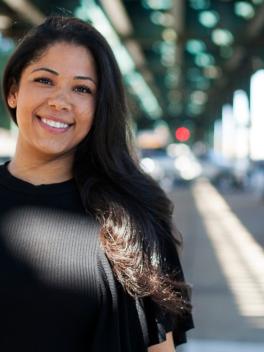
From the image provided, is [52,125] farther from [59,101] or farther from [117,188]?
[117,188]

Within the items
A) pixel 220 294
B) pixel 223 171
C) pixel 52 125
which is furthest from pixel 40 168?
pixel 223 171

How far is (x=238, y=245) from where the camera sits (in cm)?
1215

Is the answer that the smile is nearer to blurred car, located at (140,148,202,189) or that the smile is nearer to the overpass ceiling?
the overpass ceiling

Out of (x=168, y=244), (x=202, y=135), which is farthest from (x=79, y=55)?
(x=202, y=135)

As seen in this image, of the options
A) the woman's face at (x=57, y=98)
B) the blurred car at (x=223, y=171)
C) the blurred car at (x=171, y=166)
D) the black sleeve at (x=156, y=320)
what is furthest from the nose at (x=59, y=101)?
the blurred car at (x=223, y=171)

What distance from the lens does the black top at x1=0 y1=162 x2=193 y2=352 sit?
169 centimetres

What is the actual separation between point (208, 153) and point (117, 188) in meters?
33.3

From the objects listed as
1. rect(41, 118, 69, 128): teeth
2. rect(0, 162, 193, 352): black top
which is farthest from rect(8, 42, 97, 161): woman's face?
rect(0, 162, 193, 352): black top

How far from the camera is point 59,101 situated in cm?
189

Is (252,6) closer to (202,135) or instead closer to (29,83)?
(29,83)

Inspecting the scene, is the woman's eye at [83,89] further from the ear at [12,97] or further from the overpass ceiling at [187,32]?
the overpass ceiling at [187,32]

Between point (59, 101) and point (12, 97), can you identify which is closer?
point (59, 101)

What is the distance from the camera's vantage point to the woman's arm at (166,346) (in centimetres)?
184

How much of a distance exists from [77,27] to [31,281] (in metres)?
0.67
